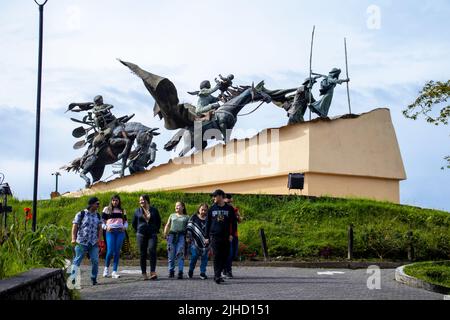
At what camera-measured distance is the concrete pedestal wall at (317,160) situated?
29.3 m

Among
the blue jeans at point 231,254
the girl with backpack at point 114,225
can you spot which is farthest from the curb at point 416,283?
the girl with backpack at point 114,225

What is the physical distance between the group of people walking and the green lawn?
334 cm

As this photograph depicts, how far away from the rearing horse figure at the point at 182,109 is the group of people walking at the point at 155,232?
1628 centimetres

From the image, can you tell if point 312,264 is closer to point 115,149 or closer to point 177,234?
point 177,234

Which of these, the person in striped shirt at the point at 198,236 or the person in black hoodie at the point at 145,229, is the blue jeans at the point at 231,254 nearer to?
the person in striped shirt at the point at 198,236

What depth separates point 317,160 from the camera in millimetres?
29172

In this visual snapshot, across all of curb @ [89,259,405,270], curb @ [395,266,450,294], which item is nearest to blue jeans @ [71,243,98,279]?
curb @ [395,266,450,294]

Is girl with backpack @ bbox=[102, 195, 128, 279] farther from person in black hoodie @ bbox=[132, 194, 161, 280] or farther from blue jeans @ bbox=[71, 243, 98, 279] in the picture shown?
blue jeans @ bbox=[71, 243, 98, 279]

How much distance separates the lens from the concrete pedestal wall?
1153 inches

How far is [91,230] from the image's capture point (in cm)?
1440
